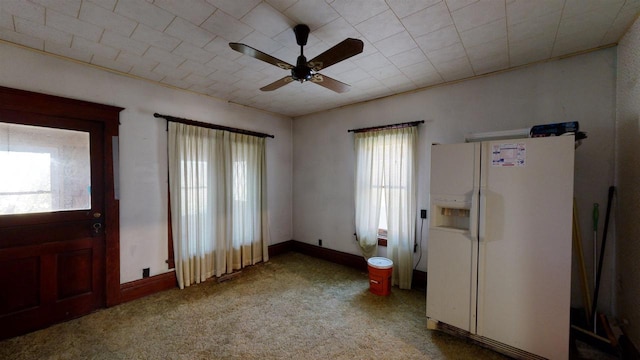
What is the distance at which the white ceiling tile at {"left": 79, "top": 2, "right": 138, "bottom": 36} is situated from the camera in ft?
5.67

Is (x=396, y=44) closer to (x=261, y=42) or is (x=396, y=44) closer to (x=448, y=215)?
(x=261, y=42)

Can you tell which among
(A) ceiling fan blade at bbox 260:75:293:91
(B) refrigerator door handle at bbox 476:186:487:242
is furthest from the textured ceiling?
(B) refrigerator door handle at bbox 476:186:487:242

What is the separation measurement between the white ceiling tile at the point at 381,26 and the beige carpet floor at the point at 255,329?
2.69 m

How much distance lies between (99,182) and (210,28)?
2.12 meters

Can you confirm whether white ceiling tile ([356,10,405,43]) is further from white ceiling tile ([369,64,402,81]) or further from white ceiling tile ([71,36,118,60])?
white ceiling tile ([71,36,118,60])

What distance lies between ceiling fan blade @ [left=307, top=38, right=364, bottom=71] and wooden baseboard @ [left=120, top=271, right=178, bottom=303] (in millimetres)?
3131

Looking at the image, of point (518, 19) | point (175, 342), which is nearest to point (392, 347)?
point (175, 342)

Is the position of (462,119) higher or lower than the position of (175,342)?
higher

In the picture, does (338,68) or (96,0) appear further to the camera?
(338,68)

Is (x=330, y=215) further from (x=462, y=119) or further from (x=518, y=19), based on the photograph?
(x=518, y=19)

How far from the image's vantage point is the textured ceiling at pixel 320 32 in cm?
168

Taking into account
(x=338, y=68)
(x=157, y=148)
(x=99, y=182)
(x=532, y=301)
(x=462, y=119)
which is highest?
(x=338, y=68)

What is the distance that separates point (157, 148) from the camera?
305cm

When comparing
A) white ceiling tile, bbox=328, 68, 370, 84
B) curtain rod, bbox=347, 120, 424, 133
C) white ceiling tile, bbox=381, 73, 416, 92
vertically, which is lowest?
curtain rod, bbox=347, 120, 424, 133
